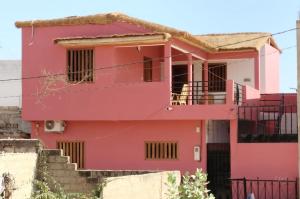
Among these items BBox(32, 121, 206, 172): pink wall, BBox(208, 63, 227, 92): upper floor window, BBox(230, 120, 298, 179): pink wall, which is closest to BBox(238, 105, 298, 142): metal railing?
BBox(230, 120, 298, 179): pink wall

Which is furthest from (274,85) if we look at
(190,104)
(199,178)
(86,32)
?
(199,178)

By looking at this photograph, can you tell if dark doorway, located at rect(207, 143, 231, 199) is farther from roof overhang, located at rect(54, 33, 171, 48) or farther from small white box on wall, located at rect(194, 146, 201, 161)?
roof overhang, located at rect(54, 33, 171, 48)

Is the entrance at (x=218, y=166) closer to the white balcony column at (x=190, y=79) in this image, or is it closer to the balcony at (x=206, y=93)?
the white balcony column at (x=190, y=79)

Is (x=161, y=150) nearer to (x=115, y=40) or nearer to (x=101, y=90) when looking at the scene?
(x=101, y=90)

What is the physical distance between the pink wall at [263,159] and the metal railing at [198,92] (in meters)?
2.15

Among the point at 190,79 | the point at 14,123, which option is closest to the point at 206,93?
the point at 190,79

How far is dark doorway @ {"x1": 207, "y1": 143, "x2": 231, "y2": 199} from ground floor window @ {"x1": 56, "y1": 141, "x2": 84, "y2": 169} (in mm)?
4259

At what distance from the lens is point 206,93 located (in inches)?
1031

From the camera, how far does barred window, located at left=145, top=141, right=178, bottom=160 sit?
2377cm

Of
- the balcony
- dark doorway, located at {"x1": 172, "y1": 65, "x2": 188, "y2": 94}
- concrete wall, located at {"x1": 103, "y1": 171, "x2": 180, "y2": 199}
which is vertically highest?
dark doorway, located at {"x1": 172, "y1": 65, "x2": 188, "y2": 94}

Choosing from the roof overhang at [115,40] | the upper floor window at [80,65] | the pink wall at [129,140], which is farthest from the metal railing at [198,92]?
the upper floor window at [80,65]

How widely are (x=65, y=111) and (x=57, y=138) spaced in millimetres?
1179

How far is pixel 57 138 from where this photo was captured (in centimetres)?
2497

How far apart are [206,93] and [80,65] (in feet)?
15.7
